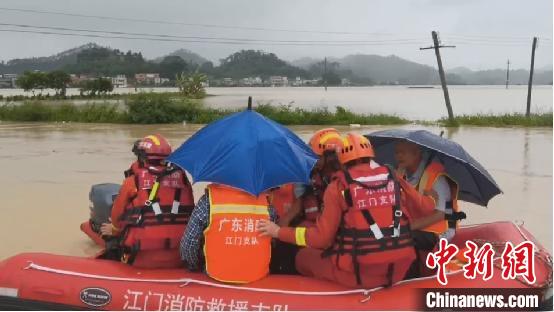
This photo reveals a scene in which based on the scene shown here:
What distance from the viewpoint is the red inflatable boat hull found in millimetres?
2807

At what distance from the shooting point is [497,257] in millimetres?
3145

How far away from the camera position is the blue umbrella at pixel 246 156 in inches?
110

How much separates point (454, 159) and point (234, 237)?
5.01ft

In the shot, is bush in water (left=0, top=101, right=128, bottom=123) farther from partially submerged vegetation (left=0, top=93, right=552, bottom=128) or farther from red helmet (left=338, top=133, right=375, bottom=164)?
red helmet (left=338, top=133, right=375, bottom=164)

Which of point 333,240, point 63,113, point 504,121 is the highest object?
point 333,240

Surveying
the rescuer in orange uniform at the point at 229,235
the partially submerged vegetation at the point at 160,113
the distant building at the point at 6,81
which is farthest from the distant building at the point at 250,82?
the rescuer in orange uniform at the point at 229,235

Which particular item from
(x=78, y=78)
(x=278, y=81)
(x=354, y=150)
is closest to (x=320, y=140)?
(x=354, y=150)

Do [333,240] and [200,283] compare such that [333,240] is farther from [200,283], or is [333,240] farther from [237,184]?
[200,283]

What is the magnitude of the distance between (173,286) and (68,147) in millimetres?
12009

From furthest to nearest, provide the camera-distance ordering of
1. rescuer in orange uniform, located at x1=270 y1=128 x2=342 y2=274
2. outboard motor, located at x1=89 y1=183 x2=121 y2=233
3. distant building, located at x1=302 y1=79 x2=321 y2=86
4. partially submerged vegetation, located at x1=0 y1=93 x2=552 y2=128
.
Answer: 1. distant building, located at x1=302 y1=79 x2=321 y2=86
2. partially submerged vegetation, located at x1=0 y1=93 x2=552 y2=128
3. outboard motor, located at x1=89 y1=183 x2=121 y2=233
4. rescuer in orange uniform, located at x1=270 y1=128 x2=342 y2=274

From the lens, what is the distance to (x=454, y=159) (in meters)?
3.51

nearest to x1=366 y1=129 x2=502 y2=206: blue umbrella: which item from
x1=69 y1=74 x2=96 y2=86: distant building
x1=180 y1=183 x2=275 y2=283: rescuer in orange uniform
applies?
x1=180 y1=183 x2=275 y2=283: rescuer in orange uniform

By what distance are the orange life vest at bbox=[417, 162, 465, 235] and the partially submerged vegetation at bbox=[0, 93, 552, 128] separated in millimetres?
16934

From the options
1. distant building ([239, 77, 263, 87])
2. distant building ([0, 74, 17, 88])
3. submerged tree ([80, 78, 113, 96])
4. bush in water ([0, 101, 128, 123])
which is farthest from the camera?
distant building ([239, 77, 263, 87])
